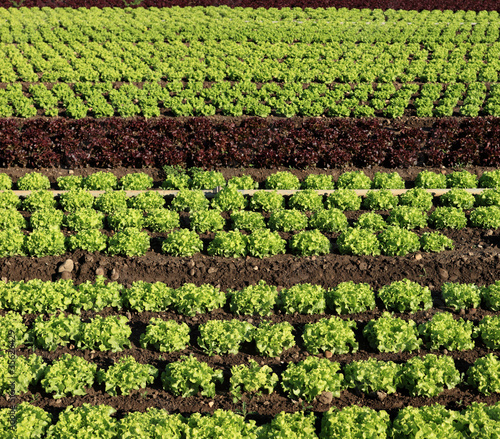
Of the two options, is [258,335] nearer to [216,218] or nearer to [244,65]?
[216,218]

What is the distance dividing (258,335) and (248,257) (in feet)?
9.68

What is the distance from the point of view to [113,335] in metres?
10.4

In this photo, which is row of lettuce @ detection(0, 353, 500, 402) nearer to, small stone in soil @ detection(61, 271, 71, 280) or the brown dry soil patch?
the brown dry soil patch

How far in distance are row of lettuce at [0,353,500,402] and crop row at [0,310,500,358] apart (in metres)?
0.63

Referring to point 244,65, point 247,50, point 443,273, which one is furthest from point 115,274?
point 247,50

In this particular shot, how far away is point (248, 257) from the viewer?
43.0 ft

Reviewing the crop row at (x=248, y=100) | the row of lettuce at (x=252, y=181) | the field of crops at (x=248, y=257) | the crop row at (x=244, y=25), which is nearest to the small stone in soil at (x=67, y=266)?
the field of crops at (x=248, y=257)

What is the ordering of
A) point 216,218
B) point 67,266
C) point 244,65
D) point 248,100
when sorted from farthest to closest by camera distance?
point 244,65, point 248,100, point 216,218, point 67,266

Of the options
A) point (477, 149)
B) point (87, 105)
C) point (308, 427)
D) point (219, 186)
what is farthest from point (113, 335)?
point (87, 105)

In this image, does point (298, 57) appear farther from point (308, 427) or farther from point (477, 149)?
point (308, 427)

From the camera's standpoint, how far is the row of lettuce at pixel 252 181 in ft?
52.7

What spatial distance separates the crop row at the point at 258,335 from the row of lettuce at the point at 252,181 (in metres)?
5.94

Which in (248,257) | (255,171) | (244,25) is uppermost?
(244,25)

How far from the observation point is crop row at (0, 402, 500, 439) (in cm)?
830
